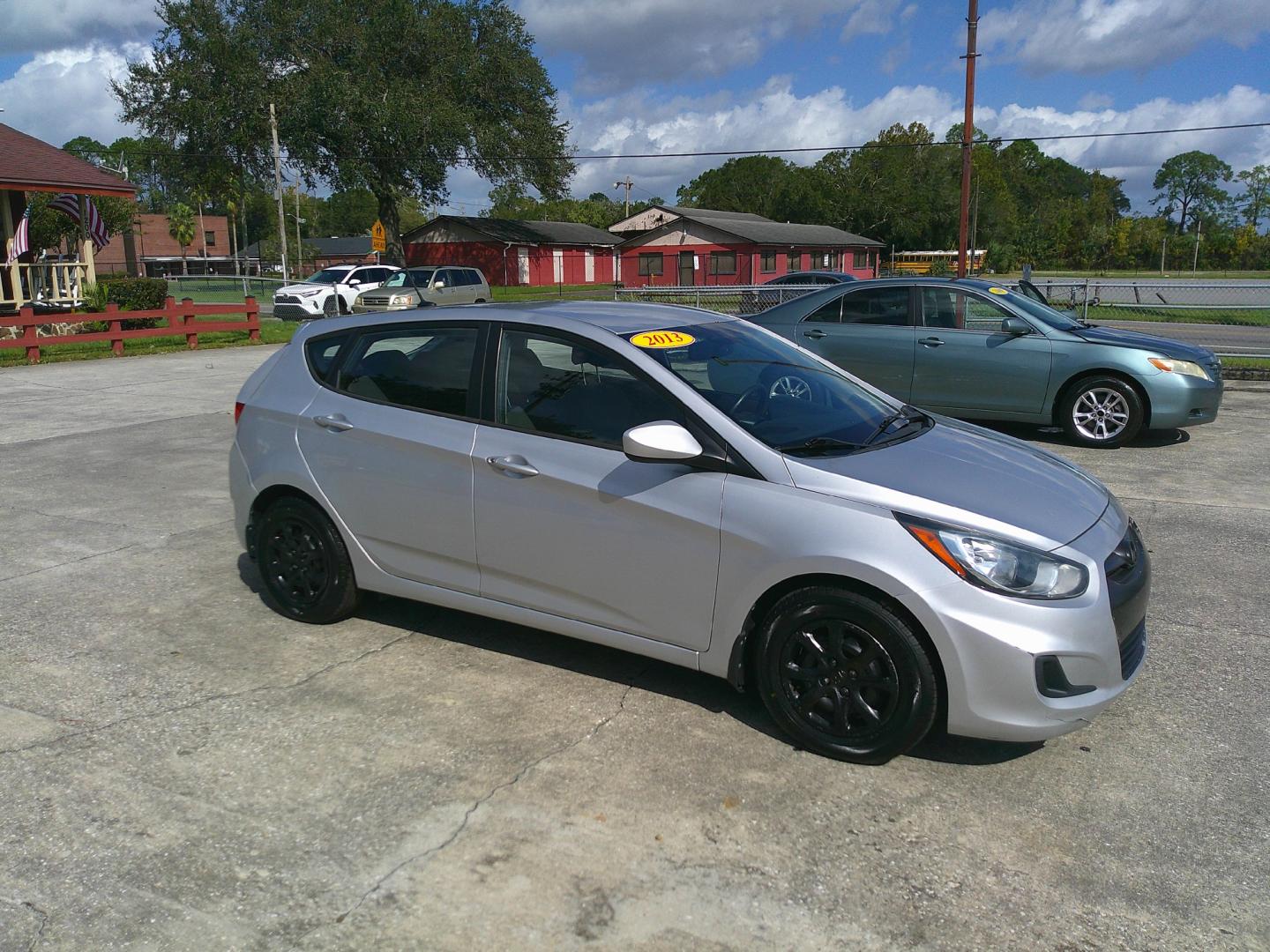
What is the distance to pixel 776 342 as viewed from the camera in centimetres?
516

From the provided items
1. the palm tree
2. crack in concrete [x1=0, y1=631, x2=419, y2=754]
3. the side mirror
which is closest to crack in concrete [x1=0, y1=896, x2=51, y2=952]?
crack in concrete [x1=0, y1=631, x2=419, y2=754]

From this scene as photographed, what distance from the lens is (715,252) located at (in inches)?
2213

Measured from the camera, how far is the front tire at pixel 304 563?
16.8 ft

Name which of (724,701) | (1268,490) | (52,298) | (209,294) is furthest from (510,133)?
(724,701)

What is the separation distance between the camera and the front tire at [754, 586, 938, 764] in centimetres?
364

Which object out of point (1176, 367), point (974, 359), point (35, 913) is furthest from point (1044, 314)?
point (35, 913)

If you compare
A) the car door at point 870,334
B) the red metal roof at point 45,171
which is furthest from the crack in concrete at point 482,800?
the red metal roof at point 45,171

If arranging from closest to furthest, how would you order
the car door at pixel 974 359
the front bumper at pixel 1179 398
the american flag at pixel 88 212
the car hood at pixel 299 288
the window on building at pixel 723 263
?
the front bumper at pixel 1179 398
the car door at pixel 974 359
the american flag at pixel 88 212
the car hood at pixel 299 288
the window on building at pixel 723 263

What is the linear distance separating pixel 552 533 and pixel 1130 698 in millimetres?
2619

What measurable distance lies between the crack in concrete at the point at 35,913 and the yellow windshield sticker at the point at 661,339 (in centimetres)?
287

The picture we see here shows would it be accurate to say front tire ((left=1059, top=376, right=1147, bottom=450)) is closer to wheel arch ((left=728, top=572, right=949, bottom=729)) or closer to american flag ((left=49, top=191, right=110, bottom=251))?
wheel arch ((left=728, top=572, right=949, bottom=729))

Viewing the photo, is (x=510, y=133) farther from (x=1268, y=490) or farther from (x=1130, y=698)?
(x=1130, y=698)

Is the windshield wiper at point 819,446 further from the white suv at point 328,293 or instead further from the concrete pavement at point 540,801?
the white suv at point 328,293

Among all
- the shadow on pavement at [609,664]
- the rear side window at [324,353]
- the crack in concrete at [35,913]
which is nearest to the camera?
the crack in concrete at [35,913]
